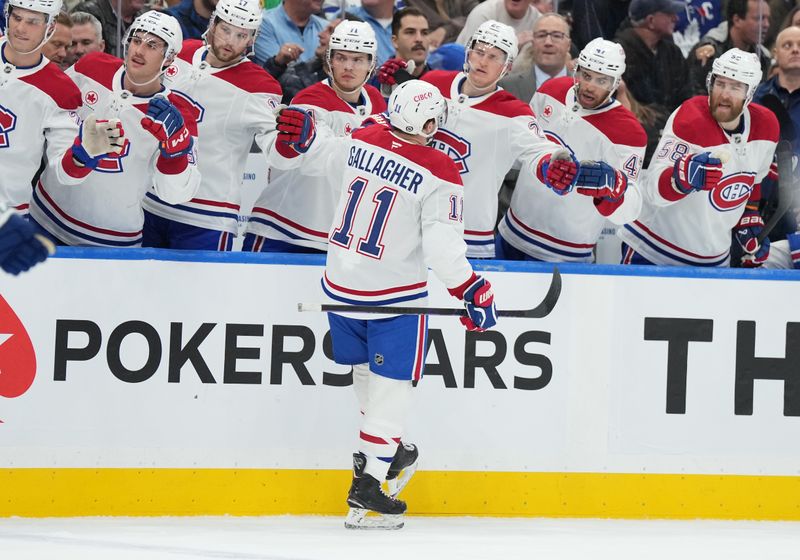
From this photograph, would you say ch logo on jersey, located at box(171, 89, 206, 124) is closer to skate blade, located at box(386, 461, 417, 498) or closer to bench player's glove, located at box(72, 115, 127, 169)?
bench player's glove, located at box(72, 115, 127, 169)

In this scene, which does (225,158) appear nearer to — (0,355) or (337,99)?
(337,99)

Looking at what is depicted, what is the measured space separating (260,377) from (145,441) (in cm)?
42

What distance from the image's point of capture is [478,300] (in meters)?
3.96

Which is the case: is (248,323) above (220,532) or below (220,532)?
above

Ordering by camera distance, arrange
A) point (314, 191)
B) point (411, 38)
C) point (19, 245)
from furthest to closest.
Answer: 1. point (411, 38)
2. point (314, 191)
3. point (19, 245)

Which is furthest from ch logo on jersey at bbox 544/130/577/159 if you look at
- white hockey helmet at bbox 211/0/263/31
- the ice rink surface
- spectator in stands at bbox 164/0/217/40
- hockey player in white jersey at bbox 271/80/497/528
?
spectator in stands at bbox 164/0/217/40

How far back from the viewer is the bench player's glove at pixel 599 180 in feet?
14.7

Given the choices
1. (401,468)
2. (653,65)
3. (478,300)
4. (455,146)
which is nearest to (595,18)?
(653,65)

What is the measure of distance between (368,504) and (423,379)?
49 centimetres

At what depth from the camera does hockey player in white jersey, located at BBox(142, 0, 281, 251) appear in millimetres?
4535

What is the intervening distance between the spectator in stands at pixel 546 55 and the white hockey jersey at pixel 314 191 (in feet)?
2.96

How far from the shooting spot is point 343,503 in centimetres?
441

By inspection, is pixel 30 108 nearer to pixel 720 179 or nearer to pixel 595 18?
pixel 720 179

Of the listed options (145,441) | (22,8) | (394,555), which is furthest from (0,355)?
(394,555)
